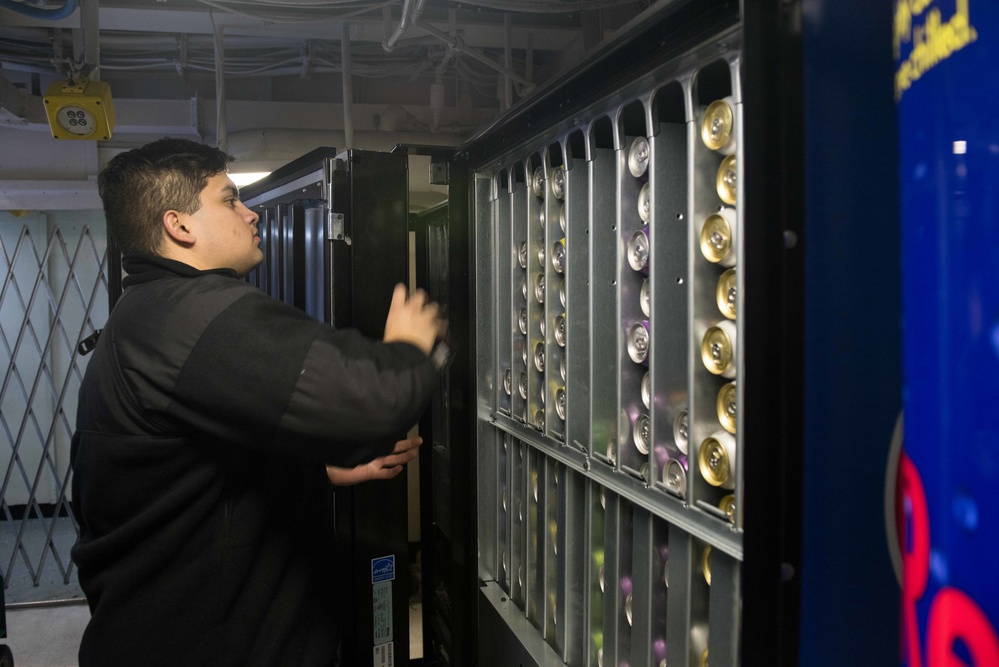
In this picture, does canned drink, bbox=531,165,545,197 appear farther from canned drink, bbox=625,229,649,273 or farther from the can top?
the can top

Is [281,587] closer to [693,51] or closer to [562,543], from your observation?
[562,543]

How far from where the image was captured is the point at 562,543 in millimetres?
1622

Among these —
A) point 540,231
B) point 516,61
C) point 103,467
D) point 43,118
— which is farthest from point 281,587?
point 43,118

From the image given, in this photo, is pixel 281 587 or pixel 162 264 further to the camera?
pixel 281 587

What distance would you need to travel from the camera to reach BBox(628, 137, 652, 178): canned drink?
128 centimetres

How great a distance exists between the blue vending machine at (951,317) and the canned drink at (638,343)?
62 centimetres

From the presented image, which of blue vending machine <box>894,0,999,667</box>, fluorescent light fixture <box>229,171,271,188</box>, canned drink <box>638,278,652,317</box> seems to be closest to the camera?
blue vending machine <box>894,0,999,667</box>

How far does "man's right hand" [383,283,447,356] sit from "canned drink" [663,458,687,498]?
474 mm

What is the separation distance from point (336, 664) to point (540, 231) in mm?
1265

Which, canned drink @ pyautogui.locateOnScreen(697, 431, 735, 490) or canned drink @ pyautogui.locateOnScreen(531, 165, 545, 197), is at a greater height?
canned drink @ pyautogui.locateOnScreen(531, 165, 545, 197)

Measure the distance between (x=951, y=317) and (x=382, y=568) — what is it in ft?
5.23

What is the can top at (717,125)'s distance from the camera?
1048 millimetres

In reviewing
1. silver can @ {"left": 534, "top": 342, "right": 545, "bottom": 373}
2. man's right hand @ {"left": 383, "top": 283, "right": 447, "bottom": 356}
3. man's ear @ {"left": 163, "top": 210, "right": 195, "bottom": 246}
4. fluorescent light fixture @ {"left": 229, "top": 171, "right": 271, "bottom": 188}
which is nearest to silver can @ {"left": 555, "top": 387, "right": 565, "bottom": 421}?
silver can @ {"left": 534, "top": 342, "right": 545, "bottom": 373}

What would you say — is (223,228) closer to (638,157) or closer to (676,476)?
(638,157)
